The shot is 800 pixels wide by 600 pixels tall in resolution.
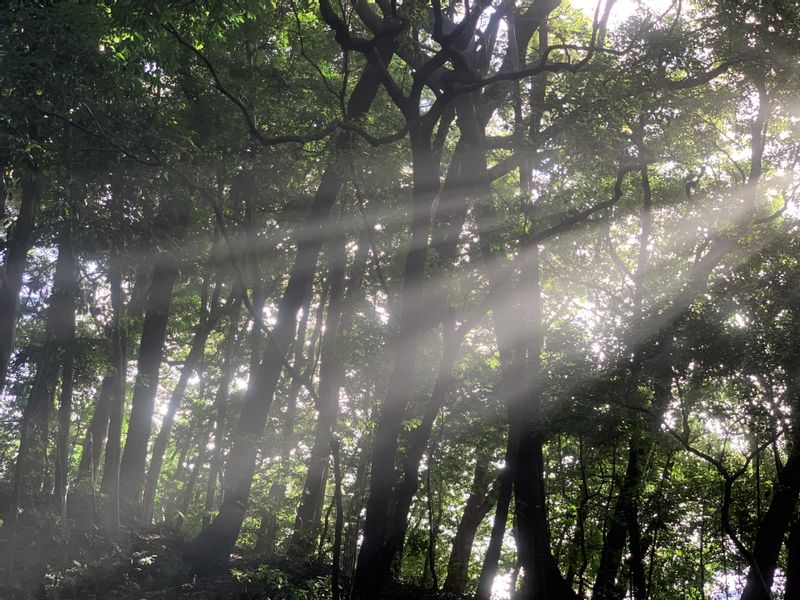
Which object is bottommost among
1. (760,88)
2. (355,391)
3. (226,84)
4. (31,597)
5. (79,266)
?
(31,597)

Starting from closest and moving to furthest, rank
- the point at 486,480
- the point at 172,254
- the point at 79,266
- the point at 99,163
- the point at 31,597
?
the point at 31,597
the point at 99,163
the point at 79,266
the point at 172,254
the point at 486,480

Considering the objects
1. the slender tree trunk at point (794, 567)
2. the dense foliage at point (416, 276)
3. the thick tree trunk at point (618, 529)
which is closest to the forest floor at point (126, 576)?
the dense foliage at point (416, 276)

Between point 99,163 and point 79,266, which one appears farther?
point 79,266

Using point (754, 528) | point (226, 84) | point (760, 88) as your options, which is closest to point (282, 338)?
point (226, 84)

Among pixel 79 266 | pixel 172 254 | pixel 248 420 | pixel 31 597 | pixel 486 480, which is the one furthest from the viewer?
pixel 486 480

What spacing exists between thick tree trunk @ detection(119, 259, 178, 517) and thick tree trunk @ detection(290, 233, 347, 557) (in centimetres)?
349

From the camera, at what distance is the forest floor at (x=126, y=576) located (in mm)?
8781

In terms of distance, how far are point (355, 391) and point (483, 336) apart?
3.97 m

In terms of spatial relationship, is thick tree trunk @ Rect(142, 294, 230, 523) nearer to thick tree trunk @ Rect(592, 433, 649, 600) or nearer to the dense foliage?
the dense foliage

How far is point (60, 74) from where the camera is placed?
837 cm

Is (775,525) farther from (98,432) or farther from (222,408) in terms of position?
(98,432)

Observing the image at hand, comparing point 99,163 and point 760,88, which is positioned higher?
point 760,88

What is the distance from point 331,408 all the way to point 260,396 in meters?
1.42

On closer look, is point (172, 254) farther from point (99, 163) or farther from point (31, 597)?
point (31, 597)
